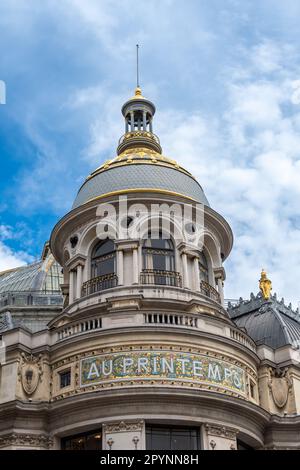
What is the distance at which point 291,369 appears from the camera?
3894 cm

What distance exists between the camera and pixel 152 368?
34.1 m

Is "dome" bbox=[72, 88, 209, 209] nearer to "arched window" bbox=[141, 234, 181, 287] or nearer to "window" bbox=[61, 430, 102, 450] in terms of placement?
"arched window" bbox=[141, 234, 181, 287]

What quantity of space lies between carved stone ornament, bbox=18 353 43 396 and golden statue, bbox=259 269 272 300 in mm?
15132

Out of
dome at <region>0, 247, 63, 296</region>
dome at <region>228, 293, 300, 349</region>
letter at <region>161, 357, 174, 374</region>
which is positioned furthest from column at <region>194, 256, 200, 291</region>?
dome at <region>0, 247, 63, 296</region>

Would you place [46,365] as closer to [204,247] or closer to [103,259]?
[103,259]

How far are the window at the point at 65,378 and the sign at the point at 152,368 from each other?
81cm

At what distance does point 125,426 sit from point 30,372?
5.22 meters

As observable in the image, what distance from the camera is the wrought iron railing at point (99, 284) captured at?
39656 millimetres

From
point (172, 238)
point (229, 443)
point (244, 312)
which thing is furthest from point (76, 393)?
point (244, 312)

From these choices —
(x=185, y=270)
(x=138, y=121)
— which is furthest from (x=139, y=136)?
(x=185, y=270)

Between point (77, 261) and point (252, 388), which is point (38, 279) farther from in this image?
point (252, 388)

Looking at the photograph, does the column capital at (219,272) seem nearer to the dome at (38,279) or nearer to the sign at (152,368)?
the sign at (152,368)

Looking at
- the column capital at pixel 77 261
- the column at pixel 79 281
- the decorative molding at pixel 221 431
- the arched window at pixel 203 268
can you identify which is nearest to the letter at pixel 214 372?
the decorative molding at pixel 221 431

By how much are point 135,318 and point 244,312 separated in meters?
12.6
